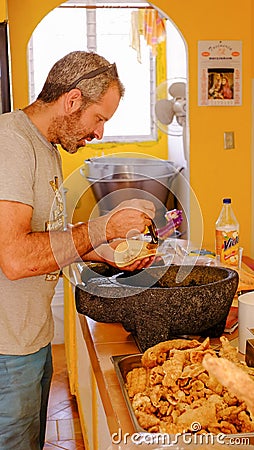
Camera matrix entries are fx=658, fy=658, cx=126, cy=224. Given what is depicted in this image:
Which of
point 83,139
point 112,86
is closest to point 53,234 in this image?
point 83,139

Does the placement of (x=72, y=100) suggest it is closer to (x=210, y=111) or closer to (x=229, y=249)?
(x=229, y=249)

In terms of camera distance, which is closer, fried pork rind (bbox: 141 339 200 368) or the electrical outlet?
fried pork rind (bbox: 141 339 200 368)

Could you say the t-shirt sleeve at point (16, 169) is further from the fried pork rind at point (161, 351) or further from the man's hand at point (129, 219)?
the fried pork rind at point (161, 351)

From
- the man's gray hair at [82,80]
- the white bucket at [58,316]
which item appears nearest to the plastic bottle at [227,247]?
the man's gray hair at [82,80]

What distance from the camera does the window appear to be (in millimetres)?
5734

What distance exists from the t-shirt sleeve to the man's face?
0.46 feet

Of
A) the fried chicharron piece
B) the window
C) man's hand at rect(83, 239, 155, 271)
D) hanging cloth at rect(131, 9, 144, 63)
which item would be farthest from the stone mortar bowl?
hanging cloth at rect(131, 9, 144, 63)

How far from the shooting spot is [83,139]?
1.84 m

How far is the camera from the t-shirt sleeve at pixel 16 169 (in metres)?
1.60

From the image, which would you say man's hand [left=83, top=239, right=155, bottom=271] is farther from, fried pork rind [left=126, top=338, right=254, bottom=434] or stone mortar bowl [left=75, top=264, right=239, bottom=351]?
fried pork rind [left=126, top=338, right=254, bottom=434]

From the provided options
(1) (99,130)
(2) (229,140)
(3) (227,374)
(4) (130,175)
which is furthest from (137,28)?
(3) (227,374)

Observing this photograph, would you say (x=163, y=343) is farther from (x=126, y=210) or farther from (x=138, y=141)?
(x=138, y=141)

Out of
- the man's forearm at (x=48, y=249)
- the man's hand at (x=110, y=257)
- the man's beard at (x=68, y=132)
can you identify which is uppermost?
the man's beard at (x=68, y=132)

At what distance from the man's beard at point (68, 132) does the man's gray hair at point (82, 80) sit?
0.18ft
